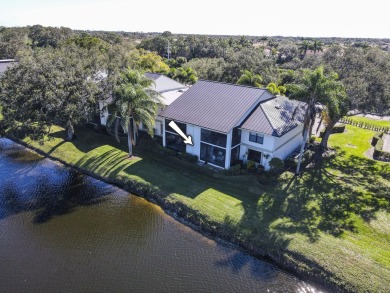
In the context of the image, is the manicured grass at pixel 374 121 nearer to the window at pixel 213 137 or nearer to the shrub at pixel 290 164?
the shrub at pixel 290 164

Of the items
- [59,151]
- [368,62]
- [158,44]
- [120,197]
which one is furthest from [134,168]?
[158,44]

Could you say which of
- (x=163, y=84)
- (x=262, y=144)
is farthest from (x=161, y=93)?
(x=262, y=144)

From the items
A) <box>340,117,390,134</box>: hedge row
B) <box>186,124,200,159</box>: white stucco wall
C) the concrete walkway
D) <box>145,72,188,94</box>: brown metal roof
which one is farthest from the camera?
<box>340,117,390,134</box>: hedge row

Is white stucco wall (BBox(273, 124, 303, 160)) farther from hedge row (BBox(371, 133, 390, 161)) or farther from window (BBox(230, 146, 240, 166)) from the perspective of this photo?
hedge row (BBox(371, 133, 390, 161))

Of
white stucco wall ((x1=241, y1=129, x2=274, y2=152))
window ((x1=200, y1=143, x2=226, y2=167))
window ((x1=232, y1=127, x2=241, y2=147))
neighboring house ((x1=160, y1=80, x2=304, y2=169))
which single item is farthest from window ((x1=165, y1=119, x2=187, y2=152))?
white stucco wall ((x1=241, y1=129, x2=274, y2=152))

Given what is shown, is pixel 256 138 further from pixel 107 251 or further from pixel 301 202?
pixel 107 251

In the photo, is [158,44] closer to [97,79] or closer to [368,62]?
[97,79]

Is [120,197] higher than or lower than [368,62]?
lower
